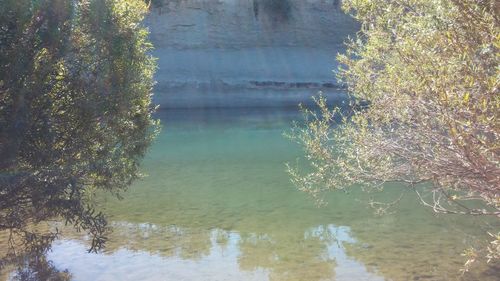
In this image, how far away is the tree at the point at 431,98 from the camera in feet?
12.2

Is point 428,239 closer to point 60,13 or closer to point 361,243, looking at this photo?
point 361,243

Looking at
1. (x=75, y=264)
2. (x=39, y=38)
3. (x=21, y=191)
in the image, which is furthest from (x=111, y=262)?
(x=39, y=38)

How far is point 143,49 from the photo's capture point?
19.0 feet

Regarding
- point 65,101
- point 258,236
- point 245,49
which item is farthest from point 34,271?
point 245,49

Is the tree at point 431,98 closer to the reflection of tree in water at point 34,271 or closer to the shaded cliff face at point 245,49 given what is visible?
the reflection of tree in water at point 34,271

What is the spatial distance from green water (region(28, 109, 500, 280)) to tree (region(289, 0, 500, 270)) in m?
1.60

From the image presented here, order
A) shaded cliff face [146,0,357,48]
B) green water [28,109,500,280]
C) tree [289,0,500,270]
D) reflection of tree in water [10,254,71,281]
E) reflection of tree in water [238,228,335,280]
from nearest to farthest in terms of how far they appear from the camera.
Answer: tree [289,0,500,270], reflection of tree in water [10,254,71,281], reflection of tree in water [238,228,335,280], green water [28,109,500,280], shaded cliff face [146,0,357,48]

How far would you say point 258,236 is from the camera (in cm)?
879

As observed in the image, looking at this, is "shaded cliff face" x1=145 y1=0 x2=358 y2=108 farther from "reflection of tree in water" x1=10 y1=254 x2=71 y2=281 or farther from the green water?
"reflection of tree in water" x1=10 y1=254 x2=71 y2=281

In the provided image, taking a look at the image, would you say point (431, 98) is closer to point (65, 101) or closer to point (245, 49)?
point (65, 101)

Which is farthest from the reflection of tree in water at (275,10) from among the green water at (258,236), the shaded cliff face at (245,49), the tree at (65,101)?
the tree at (65,101)

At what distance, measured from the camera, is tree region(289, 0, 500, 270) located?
3.71 metres

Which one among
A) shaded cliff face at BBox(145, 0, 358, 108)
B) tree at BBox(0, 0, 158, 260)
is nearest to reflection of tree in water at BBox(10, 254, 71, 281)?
tree at BBox(0, 0, 158, 260)

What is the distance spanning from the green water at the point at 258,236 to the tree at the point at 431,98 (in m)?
1.60
